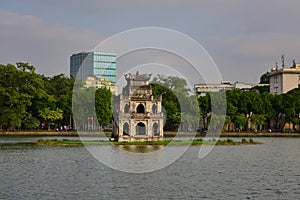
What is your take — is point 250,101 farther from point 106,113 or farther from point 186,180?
point 186,180

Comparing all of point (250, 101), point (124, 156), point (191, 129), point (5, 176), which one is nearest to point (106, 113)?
point (191, 129)

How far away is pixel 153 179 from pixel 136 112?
33.5 m

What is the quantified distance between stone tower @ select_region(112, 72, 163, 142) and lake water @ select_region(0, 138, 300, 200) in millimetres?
16596

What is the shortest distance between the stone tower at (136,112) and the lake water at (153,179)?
54.4 feet

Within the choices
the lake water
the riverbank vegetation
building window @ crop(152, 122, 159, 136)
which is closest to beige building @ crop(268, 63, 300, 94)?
the riverbank vegetation

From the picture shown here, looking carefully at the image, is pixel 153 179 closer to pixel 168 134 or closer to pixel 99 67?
pixel 168 134

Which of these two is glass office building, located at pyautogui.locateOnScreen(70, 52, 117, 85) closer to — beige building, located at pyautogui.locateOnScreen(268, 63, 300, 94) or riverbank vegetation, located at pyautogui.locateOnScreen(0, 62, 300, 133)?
riverbank vegetation, located at pyautogui.locateOnScreen(0, 62, 300, 133)

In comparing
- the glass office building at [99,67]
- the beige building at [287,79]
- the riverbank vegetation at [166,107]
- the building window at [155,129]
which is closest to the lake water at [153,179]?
the building window at [155,129]

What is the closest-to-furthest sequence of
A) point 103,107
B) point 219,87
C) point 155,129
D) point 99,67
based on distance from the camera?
point 155,129, point 103,107, point 99,67, point 219,87

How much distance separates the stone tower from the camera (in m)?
66.9

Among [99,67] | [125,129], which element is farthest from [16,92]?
[99,67]

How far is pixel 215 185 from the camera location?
32.2 m

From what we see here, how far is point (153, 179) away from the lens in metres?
34.7

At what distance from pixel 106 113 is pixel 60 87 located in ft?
71.7
